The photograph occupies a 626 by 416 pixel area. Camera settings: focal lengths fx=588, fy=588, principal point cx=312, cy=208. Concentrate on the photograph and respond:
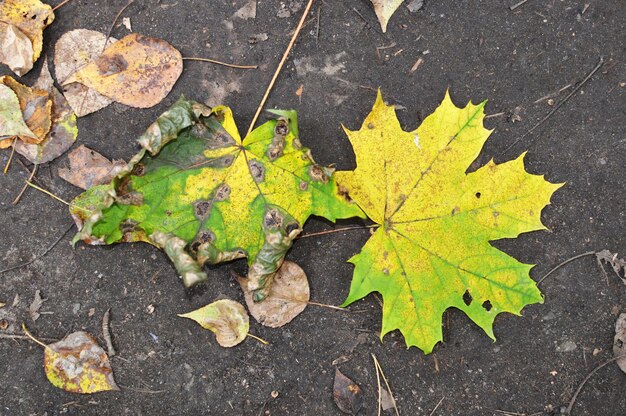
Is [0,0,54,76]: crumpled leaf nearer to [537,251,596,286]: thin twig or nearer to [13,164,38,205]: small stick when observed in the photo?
[13,164,38,205]: small stick

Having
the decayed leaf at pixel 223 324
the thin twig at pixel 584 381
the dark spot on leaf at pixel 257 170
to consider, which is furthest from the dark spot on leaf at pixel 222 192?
Answer: the thin twig at pixel 584 381

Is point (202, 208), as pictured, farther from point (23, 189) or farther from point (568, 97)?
point (568, 97)

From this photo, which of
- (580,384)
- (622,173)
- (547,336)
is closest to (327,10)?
(622,173)

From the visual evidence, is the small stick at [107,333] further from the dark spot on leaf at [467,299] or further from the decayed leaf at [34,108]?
the dark spot on leaf at [467,299]

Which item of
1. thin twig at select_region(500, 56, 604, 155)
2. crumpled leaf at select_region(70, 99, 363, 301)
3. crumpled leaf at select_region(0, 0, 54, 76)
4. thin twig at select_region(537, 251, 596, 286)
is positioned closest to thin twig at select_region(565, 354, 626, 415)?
thin twig at select_region(537, 251, 596, 286)

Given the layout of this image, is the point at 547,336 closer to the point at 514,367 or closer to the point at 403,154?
the point at 514,367
